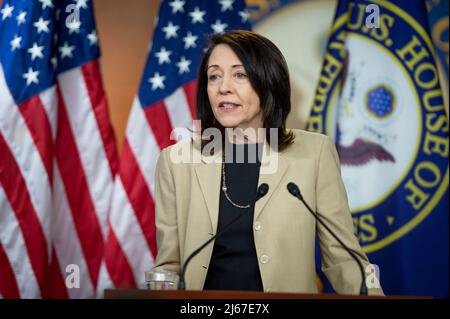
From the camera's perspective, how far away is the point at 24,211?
302cm

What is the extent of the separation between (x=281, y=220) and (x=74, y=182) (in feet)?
5.22

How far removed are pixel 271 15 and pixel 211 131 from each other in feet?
5.91

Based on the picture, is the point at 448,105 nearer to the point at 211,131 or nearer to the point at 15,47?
the point at 211,131

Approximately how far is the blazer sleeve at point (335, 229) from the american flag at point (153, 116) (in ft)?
4.66

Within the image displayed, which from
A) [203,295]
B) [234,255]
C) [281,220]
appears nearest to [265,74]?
[281,220]

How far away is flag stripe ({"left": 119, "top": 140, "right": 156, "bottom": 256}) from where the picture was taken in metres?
3.23

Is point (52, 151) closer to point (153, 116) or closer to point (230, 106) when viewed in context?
point (153, 116)

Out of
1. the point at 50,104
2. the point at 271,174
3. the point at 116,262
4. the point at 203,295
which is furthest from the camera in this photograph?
the point at 116,262

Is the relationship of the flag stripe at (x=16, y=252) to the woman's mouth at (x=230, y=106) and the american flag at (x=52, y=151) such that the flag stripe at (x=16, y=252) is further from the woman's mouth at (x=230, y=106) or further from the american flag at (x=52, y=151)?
the woman's mouth at (x=230, y=106)

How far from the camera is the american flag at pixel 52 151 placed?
118 inches

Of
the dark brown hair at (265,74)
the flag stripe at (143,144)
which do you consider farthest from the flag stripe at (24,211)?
the dark brown hair at (265,74)

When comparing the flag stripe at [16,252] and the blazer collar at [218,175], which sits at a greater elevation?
the blazer collar at [218,175]

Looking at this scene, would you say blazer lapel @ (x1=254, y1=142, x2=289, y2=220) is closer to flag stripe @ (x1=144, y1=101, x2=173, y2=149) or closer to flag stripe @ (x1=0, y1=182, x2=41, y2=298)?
flag stripe @ (x1=144, y1=101, x2=173, y2=149)
